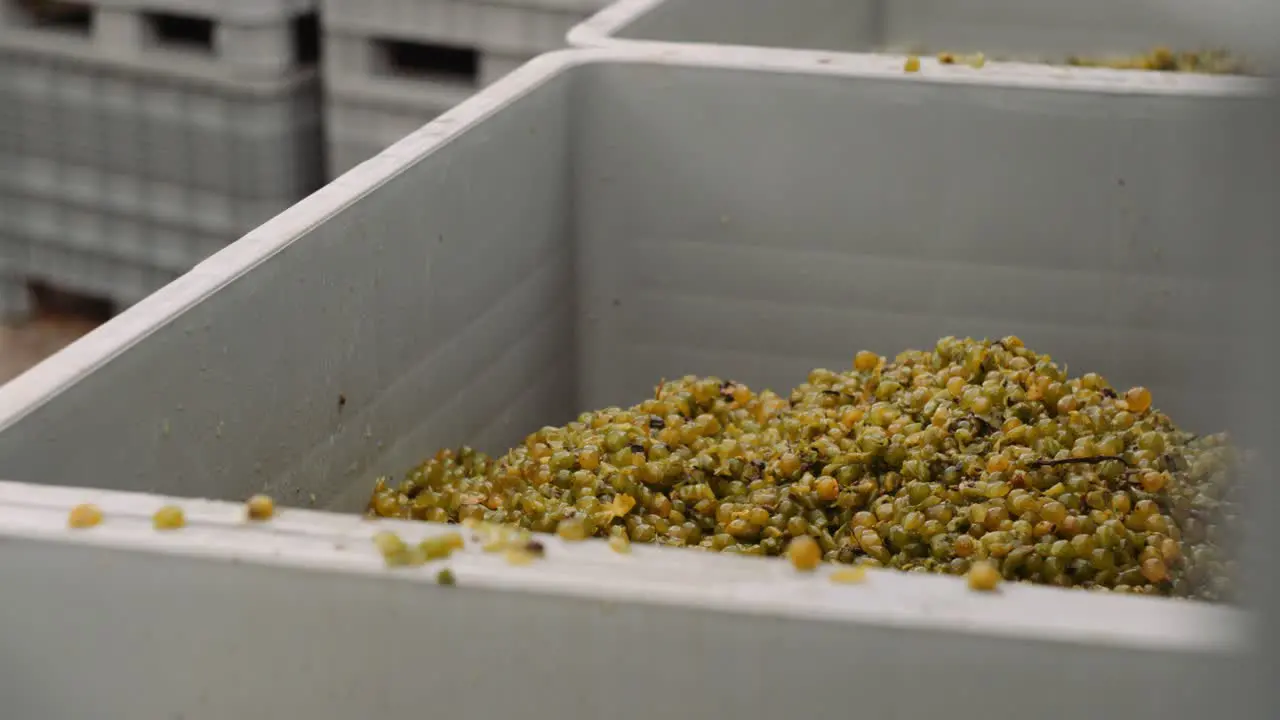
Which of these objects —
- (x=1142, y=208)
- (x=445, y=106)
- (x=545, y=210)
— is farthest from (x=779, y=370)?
(x=445, y=106)

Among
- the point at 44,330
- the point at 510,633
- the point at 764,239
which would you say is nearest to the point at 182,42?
the point at 44,330

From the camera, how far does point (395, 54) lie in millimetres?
3424

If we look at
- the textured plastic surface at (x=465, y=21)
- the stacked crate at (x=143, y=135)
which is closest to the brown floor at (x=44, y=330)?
the stacked crate at (x=143, y=135)

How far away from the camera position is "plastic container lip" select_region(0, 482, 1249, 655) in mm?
742

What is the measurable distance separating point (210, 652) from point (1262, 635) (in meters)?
0.55

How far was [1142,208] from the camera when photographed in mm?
1864

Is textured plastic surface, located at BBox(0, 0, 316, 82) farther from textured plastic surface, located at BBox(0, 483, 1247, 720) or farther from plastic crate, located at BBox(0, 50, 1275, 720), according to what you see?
textured plastic surface, located at BBox(0, 483, 1247, 720)

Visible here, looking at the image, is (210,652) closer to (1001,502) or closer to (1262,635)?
(1262,635)

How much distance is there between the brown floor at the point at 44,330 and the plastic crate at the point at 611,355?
2.03m

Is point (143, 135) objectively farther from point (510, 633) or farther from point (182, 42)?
point (510, 633)

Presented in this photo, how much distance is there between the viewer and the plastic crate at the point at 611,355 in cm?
76

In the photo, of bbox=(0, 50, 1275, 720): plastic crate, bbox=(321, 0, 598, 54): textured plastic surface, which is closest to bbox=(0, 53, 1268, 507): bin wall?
bbox=(0, 50, 1275, 720): plastic crate

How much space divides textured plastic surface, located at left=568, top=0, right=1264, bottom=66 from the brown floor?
185 cm

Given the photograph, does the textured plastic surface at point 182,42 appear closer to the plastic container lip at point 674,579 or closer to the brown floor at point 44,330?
Answer: the brown floor at point 44,330
